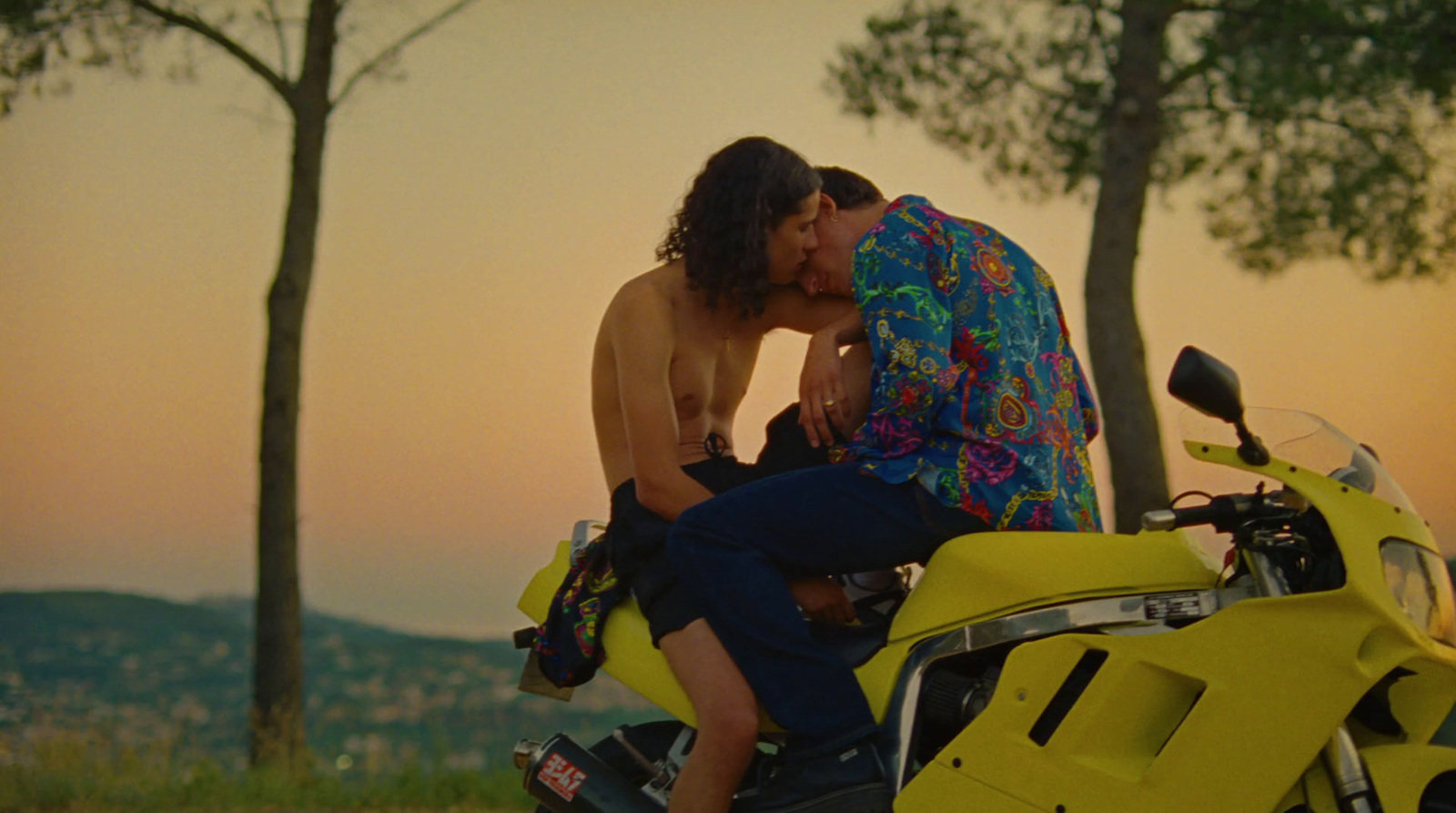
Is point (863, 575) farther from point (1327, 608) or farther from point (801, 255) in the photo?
point (1327, 608)

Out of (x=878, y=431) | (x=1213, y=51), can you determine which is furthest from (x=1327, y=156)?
(x=878, y=431)

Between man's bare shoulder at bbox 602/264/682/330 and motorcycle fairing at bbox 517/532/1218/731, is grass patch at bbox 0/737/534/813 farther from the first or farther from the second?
motorcycle fairing at bbox 517/532/1218/731

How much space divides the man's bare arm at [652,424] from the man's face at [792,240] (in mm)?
327

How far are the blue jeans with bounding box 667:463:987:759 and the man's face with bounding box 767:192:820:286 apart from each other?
588 mm

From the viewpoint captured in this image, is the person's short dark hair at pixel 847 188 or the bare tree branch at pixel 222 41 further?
the bare tree branch at pixel 222 41

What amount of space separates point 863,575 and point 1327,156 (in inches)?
248

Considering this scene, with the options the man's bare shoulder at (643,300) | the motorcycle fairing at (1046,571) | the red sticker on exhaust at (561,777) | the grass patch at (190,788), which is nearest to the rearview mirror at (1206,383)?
the motorcycle fairing at (1046,571)

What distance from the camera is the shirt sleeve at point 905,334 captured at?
3055 mm

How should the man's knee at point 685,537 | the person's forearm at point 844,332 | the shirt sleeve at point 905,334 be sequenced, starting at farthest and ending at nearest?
the person's forearm at point 844,332, the man's knee at point 685,537, the shirt sleeve at point 905,334

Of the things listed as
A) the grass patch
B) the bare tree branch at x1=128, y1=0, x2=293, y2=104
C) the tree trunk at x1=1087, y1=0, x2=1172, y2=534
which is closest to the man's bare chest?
the grass patch

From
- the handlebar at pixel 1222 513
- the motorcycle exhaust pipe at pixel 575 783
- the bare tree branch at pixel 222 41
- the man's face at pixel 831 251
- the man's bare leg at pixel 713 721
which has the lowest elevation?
the motorcycle exhaust pipe at pixel 575 783

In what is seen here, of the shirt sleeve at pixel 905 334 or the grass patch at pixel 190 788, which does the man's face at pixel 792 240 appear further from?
the grass patch at pixel 190 788

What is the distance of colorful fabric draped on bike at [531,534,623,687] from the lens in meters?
3.66

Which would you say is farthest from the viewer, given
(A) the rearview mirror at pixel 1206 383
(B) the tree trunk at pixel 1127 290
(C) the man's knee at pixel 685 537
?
(B) the tree trunk at pixel 1127 290
